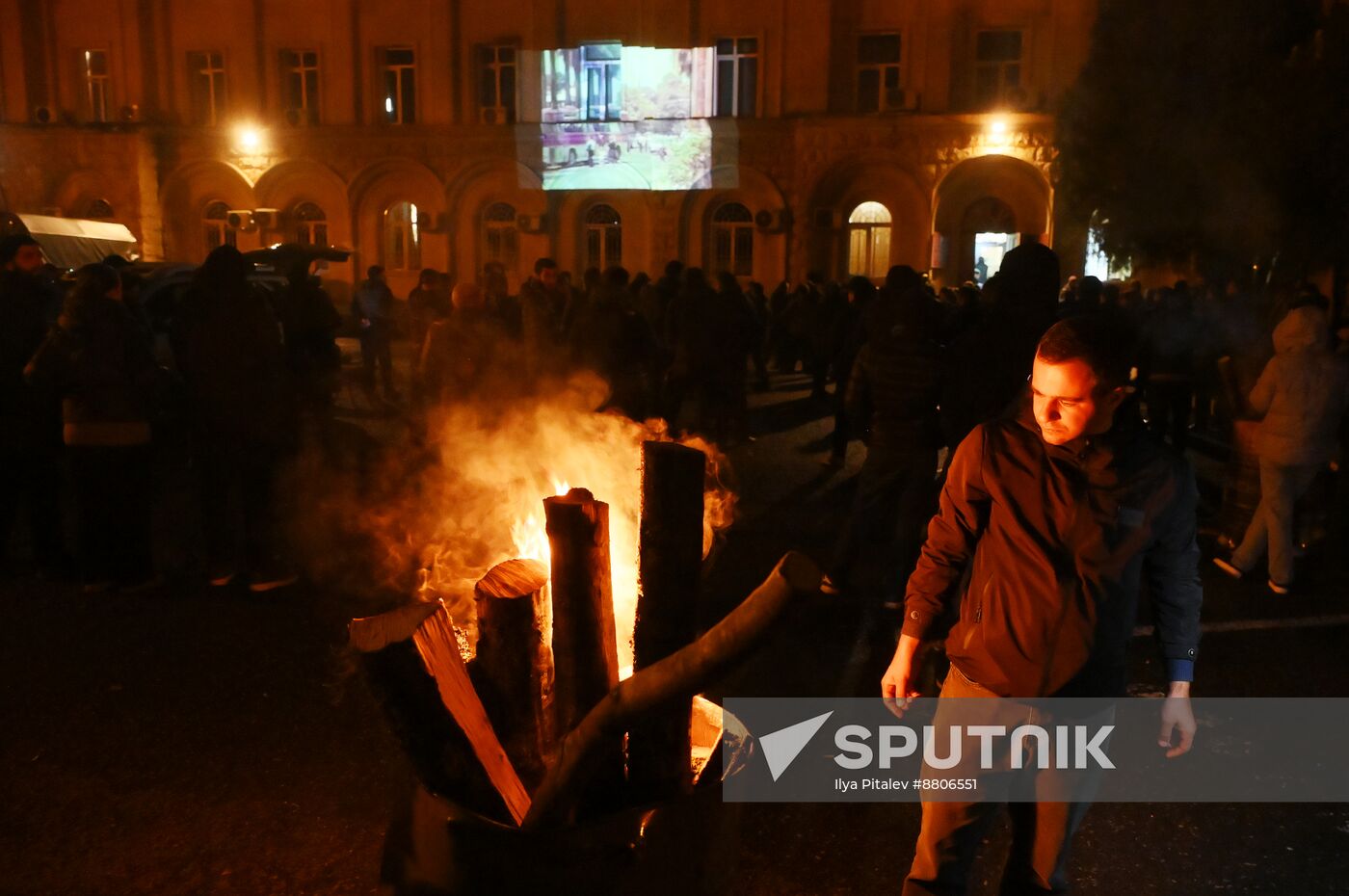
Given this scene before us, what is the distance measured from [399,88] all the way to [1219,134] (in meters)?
21.1

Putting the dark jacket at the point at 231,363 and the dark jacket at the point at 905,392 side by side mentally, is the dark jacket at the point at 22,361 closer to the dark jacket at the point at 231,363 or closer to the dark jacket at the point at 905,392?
the dark jacket at the point at 231,363

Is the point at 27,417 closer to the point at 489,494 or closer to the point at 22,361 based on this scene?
the point at 22,361

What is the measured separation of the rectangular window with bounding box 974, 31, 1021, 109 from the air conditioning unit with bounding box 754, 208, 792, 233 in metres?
4.97

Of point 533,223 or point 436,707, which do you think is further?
point 533,223

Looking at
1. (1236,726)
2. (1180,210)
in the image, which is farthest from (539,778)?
(1180,210)

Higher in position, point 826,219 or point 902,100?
point 902,100

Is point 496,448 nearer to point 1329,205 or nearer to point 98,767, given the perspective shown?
point 98,767

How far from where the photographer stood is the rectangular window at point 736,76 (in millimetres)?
26719

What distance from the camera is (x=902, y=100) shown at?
25438 mm

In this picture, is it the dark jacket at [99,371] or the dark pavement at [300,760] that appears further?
the dark jacket at [99,371]

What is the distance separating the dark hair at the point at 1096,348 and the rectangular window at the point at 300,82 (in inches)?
1175

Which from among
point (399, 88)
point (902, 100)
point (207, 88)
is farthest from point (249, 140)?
point (902, 100)

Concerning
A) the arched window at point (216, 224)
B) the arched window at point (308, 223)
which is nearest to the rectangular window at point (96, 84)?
the arched window at point (216, 224)

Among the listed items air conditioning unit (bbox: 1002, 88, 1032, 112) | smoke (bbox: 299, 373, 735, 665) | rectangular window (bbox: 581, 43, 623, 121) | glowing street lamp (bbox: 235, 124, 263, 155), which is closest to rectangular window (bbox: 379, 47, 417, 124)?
glowing street lamp (bbox: 235, 124, 263, 155)
